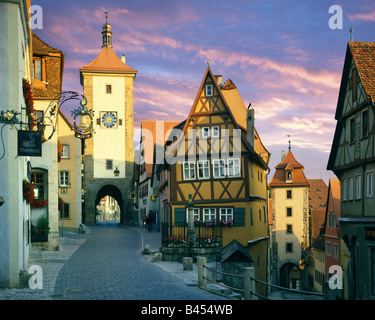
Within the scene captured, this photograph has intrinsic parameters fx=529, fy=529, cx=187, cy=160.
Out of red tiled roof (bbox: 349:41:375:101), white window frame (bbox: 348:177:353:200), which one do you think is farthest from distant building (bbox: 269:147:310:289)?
red tiled roof (bbox: 349:41:375:101)

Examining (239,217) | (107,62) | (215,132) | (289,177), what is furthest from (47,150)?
(289,177)

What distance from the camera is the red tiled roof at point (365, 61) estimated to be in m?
23.8

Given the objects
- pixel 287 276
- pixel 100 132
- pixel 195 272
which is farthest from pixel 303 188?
pixel 195 272

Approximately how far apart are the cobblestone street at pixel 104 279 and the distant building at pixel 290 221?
3660 centimetres

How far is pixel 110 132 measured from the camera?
6047 cm

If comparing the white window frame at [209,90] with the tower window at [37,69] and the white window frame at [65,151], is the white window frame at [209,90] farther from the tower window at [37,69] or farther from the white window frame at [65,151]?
the white window frame at [65,151]

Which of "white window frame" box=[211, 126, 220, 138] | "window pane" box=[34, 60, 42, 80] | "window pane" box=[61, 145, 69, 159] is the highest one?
"window pane" box=[34, 60, 42, 80]

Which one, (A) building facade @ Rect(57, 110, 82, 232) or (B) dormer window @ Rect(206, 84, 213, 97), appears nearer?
(B) dormer window @ Rect(206, 84, 213, 97)

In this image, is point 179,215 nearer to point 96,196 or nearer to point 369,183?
point 369,183

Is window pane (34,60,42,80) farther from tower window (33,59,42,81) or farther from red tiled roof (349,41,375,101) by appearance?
red tiled roof (349,41,375,101)

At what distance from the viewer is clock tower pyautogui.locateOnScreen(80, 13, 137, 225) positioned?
196ft

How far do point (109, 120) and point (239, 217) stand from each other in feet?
107
